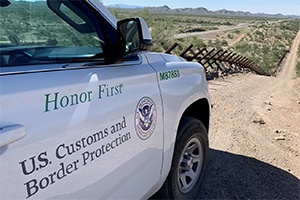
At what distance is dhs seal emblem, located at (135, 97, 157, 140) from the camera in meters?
2.21

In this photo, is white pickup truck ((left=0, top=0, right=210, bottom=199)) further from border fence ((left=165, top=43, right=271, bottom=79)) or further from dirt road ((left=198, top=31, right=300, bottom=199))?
border fence ((left=165, top=43, right=271, bottom=79))

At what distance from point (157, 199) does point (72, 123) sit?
66.7 inches

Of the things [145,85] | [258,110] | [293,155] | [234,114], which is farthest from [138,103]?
[258,110]

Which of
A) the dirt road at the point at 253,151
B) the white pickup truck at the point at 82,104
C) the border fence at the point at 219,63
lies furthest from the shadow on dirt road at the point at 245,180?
the border fence at the point at 219,63

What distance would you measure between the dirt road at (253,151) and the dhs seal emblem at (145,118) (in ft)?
5.67

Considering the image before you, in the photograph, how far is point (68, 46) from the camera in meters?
2.18

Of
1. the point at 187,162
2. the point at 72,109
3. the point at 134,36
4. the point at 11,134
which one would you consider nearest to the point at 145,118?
the point at 134,36

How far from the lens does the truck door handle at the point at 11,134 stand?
131cm

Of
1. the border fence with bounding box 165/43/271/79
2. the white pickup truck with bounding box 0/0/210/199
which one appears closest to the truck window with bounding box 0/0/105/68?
the white pickup truck with bounding box 0/0/210/199

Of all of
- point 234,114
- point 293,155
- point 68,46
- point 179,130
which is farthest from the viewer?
point 234,114

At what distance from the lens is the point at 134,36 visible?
235cm

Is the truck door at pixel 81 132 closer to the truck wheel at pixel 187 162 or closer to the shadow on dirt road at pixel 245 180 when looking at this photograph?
the truck wheel at pixel 187 162

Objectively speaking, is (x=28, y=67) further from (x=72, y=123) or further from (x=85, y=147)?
(x=85, y=147)

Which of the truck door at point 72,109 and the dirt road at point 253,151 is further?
the dirt road at point 253,151
